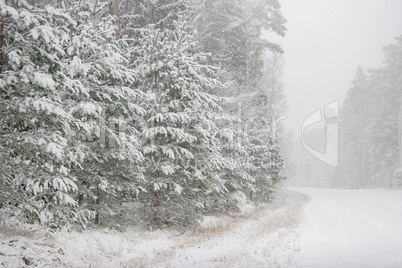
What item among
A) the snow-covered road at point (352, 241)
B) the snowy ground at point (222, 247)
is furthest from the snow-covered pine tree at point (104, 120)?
the snow-covered road at point (352, 241)

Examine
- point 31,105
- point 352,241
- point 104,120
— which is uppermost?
point 31,105

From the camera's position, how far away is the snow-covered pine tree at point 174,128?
1131 cm

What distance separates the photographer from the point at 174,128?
11109 millimetres

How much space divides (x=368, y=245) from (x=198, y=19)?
16274mm

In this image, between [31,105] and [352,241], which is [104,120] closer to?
[31,105]

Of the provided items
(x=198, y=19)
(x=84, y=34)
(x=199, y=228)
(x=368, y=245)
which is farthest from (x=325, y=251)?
(x=198, y=19)

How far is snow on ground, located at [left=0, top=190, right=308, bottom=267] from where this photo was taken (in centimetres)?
650

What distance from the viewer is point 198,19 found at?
61.8ft

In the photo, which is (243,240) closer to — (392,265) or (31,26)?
(392,265)

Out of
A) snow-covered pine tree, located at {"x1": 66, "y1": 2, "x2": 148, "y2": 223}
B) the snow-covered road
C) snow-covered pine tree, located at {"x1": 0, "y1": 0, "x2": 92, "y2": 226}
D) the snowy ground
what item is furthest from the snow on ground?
snow-covered pine tree, located at {"x1": 66, "y1": 2, "x2": 148, "y2": 223}

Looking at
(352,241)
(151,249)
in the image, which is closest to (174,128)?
(151,249)

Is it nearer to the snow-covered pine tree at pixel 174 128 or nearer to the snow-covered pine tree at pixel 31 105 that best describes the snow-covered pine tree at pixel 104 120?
the snow-covered pine tree at pixel 174 128

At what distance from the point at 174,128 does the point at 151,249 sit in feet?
14.8

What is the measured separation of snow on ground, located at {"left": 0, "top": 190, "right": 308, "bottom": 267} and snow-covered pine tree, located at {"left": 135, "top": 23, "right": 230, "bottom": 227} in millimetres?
1374
